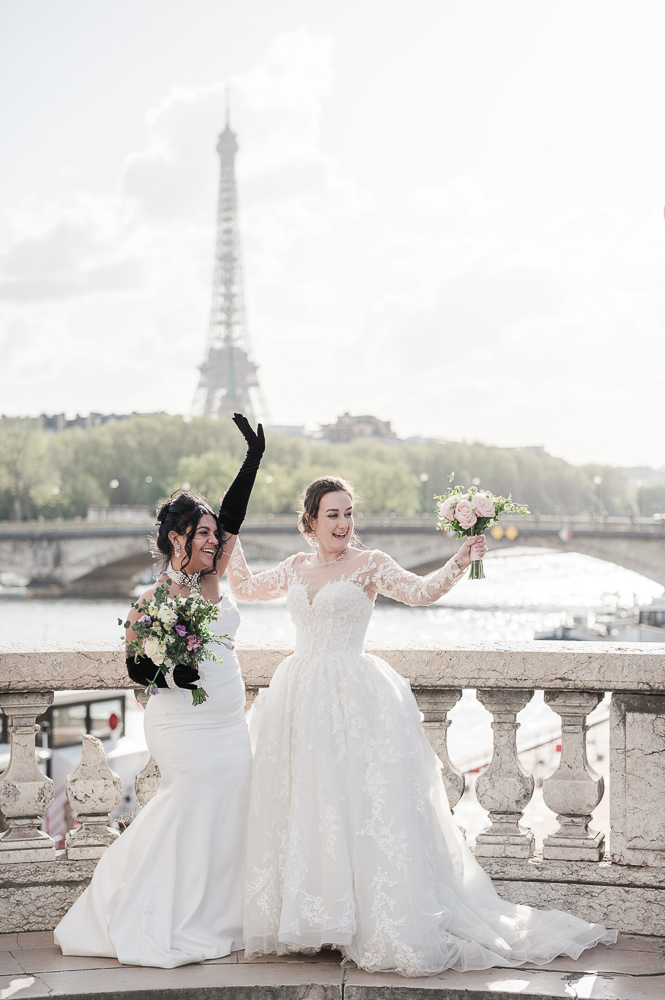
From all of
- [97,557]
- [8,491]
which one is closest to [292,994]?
[97,557]

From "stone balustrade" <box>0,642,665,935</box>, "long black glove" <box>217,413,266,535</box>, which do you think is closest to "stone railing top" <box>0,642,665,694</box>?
"stone balustrade" <box>0,642,665,935</box>

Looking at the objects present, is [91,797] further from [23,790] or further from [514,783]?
[514,783]

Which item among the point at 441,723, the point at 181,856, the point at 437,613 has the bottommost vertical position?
the point at 437,613

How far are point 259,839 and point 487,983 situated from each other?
0.70 m

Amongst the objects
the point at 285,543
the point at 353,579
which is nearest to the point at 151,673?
the point at 353,579

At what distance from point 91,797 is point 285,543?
41.4 meters

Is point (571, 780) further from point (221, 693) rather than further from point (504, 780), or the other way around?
point (221, 693)

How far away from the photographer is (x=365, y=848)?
2807 mm

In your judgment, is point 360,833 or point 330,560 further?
point 330,560

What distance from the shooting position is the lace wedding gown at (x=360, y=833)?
2738 mm

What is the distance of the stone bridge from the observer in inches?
1617

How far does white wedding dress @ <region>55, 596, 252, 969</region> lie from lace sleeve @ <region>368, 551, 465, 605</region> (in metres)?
0.49

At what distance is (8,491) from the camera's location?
57812mm

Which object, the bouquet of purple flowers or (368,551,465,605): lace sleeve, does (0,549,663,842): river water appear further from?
the bouquet of purple flowers
